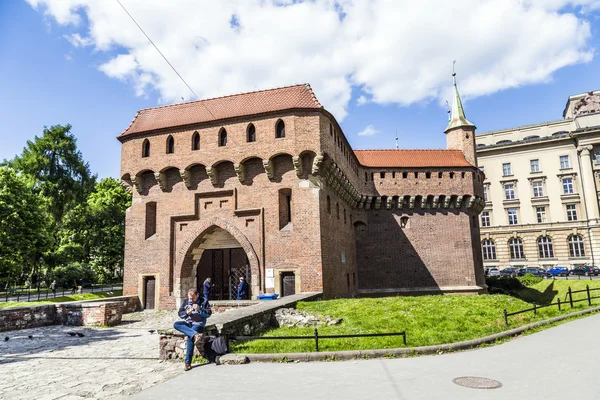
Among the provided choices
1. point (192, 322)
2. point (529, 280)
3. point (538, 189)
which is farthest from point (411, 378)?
point (538, 189)

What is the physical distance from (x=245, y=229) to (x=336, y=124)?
7.27 meters

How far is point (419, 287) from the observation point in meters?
28.6

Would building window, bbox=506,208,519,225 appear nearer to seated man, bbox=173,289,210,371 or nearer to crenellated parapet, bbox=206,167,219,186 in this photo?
crenellated parapet, bbox=206,167,219,186

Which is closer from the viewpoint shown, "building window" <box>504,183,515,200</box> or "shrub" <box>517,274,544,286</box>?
"shrub" <box>517,274,544,286</box>

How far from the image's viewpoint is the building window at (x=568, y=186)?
50031mm

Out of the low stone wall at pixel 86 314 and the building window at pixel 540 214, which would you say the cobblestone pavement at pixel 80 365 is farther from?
the building window at pixel 540 214

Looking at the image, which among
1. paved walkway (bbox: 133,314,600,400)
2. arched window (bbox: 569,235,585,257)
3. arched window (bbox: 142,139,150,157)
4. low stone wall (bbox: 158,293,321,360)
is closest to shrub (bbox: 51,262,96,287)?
arched window (bbox: 142,139,150,157)

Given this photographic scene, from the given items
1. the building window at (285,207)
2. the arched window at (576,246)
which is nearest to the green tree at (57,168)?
the building window at (285,207)

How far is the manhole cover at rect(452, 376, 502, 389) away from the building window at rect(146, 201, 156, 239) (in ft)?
59.3

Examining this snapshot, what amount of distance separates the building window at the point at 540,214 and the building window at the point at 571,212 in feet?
8.16

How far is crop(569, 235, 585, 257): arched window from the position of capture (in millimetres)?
47750

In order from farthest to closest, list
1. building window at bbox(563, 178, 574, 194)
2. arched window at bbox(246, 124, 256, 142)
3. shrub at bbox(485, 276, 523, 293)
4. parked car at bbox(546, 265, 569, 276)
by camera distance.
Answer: building window at bbox(563, 178, 574, 194), parked car at bbox(546, 265, 569, 276), shrub at bbox(485, 276, 523, 293), arched window at bbox(246, 124, 256, 142)

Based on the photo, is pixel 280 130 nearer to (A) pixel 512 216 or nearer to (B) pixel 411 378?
(B) pixel 411 378

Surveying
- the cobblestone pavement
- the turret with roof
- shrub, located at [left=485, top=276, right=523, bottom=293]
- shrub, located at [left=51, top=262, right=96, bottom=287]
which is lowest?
shrub, located at [left=485, top=276, right=523, bottom=293]
